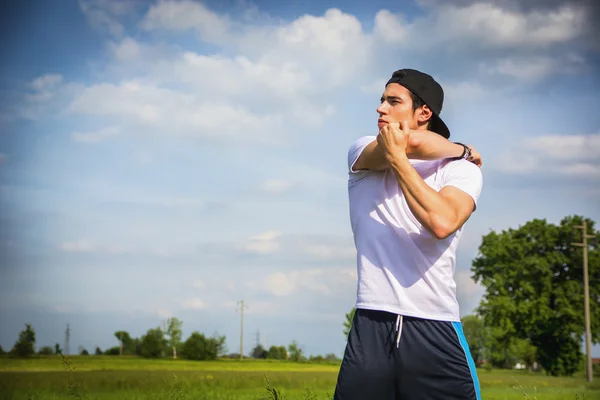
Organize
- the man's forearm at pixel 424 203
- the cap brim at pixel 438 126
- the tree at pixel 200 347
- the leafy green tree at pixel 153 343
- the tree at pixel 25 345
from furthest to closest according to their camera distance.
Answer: the leafy green tree at pixel 153 343 → the tree at pixel 200 347 → the tree at pixel 25 345 → the cap brim at pixel 438 126 → the man's forearm at pixel 424 203

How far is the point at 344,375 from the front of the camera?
125 inches

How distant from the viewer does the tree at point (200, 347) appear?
54188 millimetres

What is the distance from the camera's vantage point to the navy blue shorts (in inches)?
121

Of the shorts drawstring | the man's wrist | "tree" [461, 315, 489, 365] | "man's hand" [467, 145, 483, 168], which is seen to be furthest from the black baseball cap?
"tree" [461, 315, 489, 365]

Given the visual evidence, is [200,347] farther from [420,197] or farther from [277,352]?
[420,197]

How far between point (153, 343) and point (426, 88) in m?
67.4

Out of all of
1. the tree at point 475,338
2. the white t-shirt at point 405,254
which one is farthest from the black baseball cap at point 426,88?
the tree at point 475,338

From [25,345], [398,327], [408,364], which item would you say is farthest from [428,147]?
[25,345]

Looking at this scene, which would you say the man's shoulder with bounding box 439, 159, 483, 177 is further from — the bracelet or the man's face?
the man's face

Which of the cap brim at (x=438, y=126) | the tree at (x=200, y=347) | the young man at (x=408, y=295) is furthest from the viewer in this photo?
the tree at (x=200, y=347)

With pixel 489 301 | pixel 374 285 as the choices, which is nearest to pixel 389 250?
pixel 374 285

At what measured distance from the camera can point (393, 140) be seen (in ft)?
9.78

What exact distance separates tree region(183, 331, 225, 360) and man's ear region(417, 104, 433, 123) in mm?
52925

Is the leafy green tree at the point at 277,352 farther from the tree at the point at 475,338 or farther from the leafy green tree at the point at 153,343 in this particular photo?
the tree at the point at 475,338
